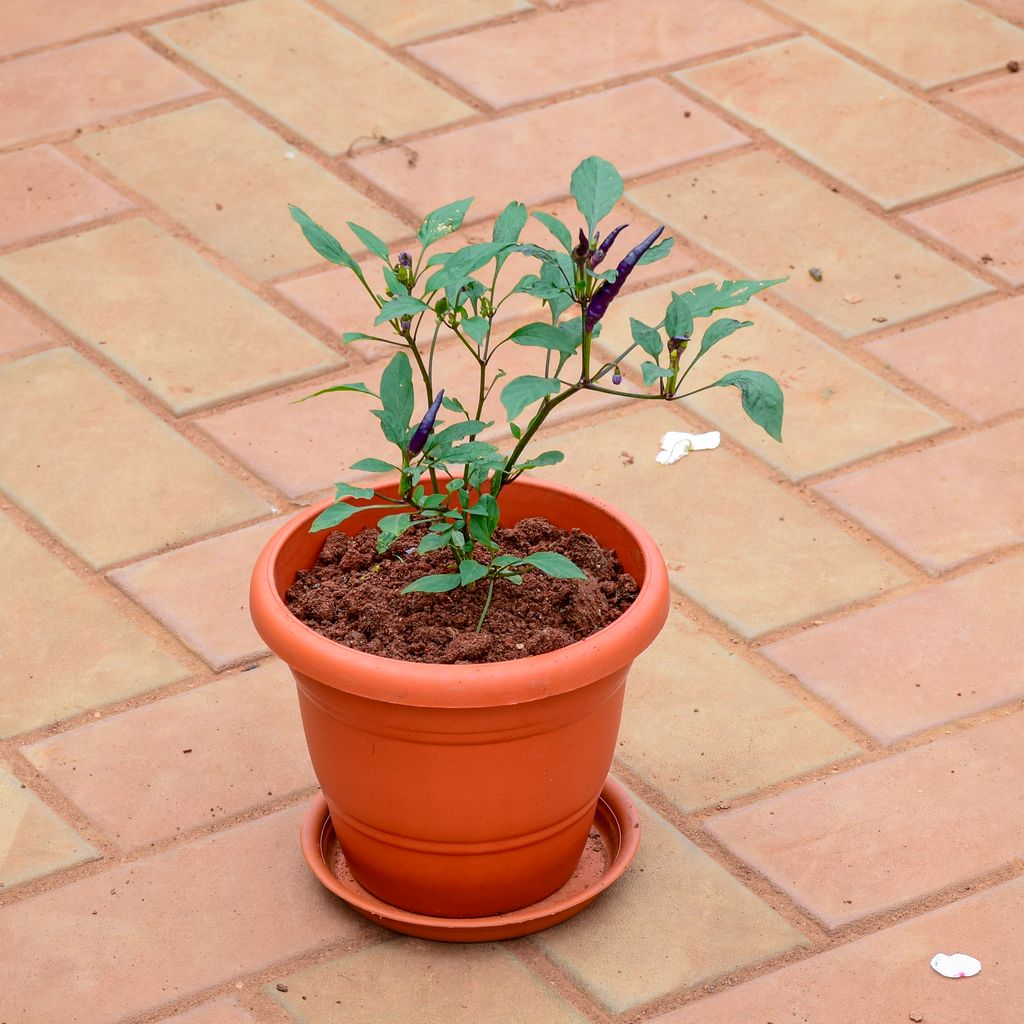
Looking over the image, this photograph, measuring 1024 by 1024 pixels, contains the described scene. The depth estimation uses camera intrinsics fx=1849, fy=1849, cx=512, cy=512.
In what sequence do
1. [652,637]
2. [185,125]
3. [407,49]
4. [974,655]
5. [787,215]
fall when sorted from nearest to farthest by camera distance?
[652,637] → [974,655] → [787,215] → [185,125] → [407,49]

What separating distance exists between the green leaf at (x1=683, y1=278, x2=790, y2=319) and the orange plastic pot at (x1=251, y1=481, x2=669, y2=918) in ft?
1.24

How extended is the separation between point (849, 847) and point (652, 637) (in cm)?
47

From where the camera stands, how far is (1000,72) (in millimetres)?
4277

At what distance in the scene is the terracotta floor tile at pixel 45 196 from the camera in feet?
12.3

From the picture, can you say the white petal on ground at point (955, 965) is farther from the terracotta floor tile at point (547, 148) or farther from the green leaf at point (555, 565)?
the terracotta floor tile at point (547, 148)

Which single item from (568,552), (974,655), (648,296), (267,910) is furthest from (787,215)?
(267,910)

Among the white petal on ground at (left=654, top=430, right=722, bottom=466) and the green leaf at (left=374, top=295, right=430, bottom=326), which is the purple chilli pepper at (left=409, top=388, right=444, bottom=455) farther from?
the white petal on ground at (left=654, top=430, right=722, bottom=466)

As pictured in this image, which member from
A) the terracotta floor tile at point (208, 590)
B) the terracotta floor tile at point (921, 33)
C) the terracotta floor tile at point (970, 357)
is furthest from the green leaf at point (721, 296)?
the terracotta floor tile at point (921, 33)

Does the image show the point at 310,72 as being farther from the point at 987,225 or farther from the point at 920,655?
the point at 920,655

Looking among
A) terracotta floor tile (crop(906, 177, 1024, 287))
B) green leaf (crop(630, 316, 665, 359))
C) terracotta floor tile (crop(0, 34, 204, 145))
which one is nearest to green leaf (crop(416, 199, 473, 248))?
green leaf (crop(630, 316, 665, 359))

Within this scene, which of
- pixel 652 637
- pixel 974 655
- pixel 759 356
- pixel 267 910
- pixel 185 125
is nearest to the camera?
pixel 652 637

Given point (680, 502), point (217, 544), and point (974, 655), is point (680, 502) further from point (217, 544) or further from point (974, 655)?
point (217, 544)

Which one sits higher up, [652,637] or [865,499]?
[652,637]

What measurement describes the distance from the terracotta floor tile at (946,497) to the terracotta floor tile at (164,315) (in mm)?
995
